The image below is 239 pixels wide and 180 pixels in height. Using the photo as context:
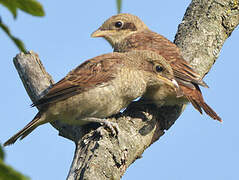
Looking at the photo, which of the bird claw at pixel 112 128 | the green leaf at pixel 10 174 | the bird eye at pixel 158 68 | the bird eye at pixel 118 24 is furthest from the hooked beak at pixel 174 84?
the green leaf at pixel 10 174

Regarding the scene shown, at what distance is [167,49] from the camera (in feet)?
16.0

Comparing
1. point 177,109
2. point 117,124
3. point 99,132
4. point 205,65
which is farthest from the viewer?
point 205,65

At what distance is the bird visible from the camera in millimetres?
3770

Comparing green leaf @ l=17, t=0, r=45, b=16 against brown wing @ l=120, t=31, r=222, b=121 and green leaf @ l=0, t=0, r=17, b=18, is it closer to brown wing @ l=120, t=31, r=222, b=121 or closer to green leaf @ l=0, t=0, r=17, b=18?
green leaf @ l=0, t=0, r=17, b=18

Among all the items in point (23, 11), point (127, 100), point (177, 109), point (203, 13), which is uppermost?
point (23, 11)

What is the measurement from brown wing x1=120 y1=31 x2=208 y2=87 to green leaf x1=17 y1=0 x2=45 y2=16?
3.73 m

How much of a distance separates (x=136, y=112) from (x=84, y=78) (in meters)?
0.68

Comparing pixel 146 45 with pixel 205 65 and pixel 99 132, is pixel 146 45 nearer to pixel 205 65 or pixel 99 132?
pixel 205 65

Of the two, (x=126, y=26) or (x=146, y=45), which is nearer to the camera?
(x=146, y=45)

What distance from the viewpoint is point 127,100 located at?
4066mm

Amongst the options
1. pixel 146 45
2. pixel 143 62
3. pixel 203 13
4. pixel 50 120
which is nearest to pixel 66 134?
pixel 50 120

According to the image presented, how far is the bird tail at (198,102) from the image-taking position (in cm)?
403

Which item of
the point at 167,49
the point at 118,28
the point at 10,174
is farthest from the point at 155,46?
the point at 10,174

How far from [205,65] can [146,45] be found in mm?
911
